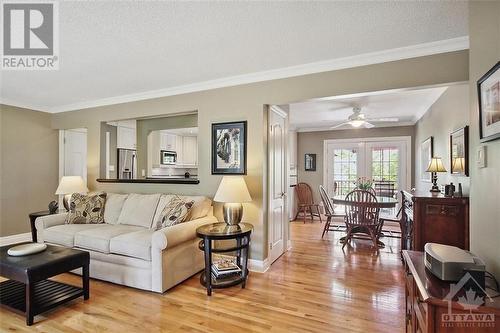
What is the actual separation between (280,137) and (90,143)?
3299 millimetres

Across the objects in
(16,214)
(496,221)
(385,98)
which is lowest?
(16,214)

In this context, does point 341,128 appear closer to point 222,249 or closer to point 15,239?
point 222,249

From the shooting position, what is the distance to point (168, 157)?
6492 mm

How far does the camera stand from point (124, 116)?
4258 millimetres

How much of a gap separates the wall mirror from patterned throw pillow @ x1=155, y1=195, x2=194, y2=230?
1.91ft

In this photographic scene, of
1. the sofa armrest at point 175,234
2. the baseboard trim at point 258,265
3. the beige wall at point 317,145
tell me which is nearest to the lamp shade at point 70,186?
the sofa armrest at point 175,234

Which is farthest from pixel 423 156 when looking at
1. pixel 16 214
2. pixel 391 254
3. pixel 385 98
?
pixel 16 214

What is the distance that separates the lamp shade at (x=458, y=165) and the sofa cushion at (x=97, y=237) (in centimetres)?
382

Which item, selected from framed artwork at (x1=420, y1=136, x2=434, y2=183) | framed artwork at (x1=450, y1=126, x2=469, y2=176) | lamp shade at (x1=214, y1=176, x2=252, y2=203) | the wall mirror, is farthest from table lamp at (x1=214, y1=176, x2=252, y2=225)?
framed artwork at (x1=420, y1=136, x2=434, y2=183)

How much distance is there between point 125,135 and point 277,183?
3.93 m

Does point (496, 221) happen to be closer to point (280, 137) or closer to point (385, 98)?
point (280, 137)

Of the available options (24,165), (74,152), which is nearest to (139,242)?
(24,165)

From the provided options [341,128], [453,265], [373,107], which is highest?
[373,107]

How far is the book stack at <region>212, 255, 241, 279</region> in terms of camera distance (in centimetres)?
287
